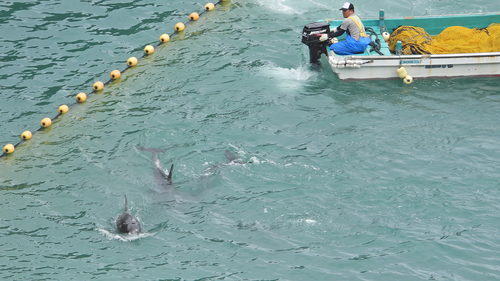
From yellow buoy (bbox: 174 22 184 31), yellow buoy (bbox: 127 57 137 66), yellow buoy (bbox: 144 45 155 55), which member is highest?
yellow buoy (bbox: 174 22 184 31)

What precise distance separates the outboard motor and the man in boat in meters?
0.21

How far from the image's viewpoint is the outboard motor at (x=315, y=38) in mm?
15672

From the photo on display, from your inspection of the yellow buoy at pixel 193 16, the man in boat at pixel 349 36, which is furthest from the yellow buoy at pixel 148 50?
the man in boat at pixel 349 36

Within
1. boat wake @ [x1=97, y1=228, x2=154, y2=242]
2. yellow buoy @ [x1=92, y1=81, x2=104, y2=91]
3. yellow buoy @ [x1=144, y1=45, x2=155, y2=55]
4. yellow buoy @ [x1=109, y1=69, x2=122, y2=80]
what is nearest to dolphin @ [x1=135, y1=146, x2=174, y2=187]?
boat wake @ [x1=97, y1=228, x2=154, y2=242]

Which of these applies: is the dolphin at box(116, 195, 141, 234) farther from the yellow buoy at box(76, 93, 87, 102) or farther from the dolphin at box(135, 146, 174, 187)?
the yellow buoy at box(76, 93, 87, 102)

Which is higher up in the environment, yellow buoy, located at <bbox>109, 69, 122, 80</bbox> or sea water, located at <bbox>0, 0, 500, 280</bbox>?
yellow buoy, located at <bbox>109, 69, 122, 80</bbox>

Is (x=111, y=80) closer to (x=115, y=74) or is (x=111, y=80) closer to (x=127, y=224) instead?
(x=115, y=74)

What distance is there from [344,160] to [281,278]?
12.7ft

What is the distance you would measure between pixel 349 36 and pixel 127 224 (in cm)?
846

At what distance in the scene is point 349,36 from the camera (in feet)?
51.1

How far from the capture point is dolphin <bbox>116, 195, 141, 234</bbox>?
34.7ft

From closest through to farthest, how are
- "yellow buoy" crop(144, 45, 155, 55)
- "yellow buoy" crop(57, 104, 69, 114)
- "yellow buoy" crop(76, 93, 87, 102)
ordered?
"yellow buoy" crop(57, 104, 69, 114)
"yellow buoy" crop(76, 93, 87, 102)
"yellow buoy" crop(144, 45, 155, 55)

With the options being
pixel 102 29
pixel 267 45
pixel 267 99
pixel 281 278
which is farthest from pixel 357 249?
pixel 102 29

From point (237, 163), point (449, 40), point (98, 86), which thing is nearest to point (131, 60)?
point (98, 86)
